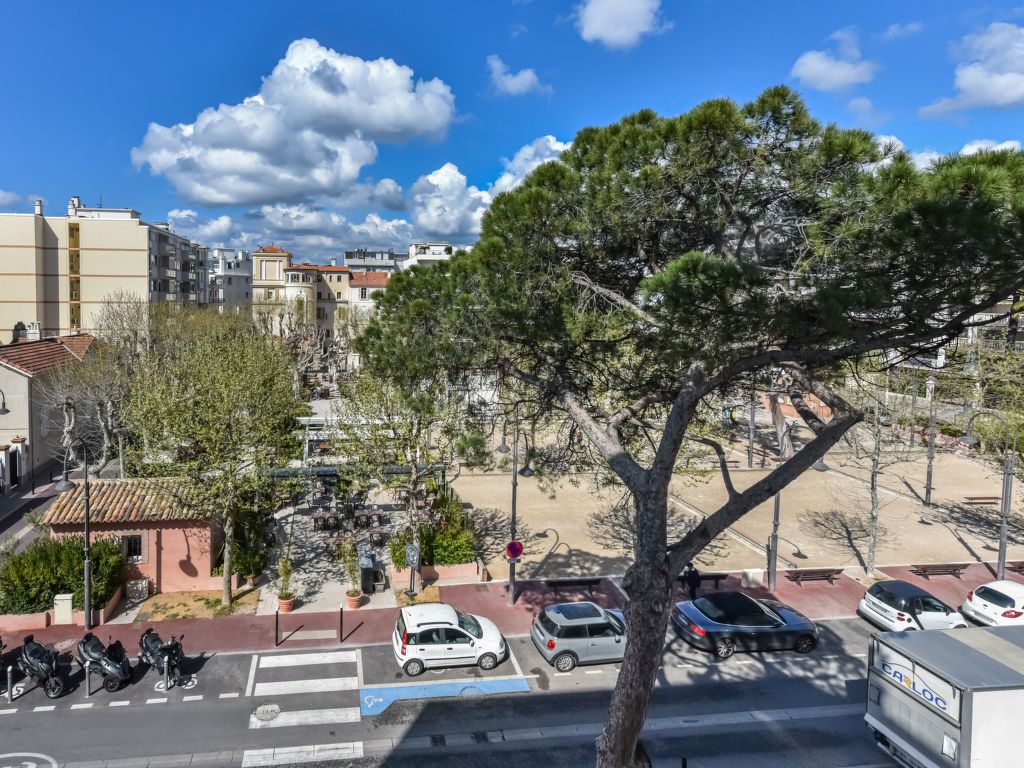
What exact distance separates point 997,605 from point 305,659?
55.0 ft

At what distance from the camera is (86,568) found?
1590 cm

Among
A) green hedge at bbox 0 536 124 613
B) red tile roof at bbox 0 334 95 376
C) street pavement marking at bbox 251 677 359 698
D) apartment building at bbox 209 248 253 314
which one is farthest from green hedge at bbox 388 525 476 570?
apartment building at bbox 209 248 253 314

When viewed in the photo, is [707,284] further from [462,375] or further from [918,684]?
[918,684]

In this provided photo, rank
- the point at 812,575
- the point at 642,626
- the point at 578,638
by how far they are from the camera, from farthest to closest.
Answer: the point at 812,575 < the point at 578,638 < the point at 642,626

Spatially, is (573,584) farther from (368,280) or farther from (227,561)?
(368,280)

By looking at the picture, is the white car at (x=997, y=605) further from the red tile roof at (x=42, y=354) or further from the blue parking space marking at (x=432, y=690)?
the red tile roof at (x=42, y=354)

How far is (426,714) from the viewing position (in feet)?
43.7

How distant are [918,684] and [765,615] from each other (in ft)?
17.3

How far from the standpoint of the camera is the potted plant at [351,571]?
17938 mm

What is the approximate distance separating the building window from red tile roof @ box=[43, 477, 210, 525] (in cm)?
67

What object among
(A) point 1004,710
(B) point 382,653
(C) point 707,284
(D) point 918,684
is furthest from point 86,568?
(A) point 1004,710

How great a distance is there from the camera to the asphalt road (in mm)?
12078

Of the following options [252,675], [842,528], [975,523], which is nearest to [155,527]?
[252,675]

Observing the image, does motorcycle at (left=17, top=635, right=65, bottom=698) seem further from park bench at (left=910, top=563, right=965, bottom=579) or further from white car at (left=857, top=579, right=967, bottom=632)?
park bench at (left=910, top=563, right=965, bottom=579)
